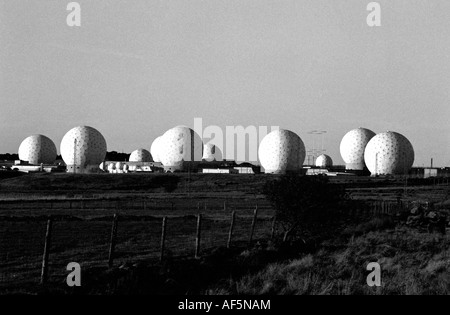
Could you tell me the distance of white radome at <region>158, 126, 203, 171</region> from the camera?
290 feet

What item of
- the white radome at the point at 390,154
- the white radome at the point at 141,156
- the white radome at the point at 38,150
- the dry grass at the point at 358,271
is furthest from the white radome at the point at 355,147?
the dry grass at the point at 358,271

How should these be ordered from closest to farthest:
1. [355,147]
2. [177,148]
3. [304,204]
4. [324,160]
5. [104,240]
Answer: [104,240], [304,204], [177,148], [355,147], [324,160]

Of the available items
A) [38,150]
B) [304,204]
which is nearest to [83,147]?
[38,150]

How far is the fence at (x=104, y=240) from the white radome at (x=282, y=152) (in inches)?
2010

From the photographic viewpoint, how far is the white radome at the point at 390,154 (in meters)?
81.0

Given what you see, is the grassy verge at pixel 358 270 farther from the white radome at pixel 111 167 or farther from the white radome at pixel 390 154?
the white radome at pixel 111 167

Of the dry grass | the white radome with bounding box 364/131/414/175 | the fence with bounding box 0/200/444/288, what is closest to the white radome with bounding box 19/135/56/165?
the white radome with bounding box 364/131/414/175

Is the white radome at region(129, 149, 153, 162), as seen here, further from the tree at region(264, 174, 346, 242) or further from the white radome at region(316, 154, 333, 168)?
the tree at region(264, 174, 346, 242)

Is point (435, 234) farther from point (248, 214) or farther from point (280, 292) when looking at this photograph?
point (280, 292)

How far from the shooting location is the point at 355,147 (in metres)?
93.0

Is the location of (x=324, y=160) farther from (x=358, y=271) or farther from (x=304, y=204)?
(x=358, y=271)

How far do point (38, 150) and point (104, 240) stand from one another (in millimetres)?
85290

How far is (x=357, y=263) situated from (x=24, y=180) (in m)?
53.7
